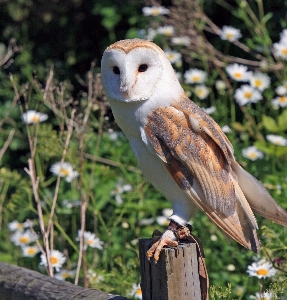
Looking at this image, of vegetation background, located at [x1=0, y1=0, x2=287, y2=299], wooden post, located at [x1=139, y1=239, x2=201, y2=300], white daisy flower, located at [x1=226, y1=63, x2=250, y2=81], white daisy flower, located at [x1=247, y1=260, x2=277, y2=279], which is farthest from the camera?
white daisy flower, located at [x1=226, y1=63, x2=250, y2=81]

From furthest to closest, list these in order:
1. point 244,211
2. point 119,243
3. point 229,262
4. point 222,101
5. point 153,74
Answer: point 222,101 → point 119,243 → point 229,262 → point 244,211 → point 153,74

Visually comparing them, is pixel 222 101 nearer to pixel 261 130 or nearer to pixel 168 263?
pixel 261 130

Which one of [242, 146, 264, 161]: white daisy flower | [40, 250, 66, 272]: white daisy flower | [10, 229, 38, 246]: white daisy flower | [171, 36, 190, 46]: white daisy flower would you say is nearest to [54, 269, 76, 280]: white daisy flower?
[40, 250, 66, 272]: white daisy flower

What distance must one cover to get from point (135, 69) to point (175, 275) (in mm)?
620

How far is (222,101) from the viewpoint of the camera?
4699 millimetres

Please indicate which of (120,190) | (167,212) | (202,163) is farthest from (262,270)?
(120,190)

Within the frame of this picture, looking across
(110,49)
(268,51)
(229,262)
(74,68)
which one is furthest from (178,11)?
(110,49)

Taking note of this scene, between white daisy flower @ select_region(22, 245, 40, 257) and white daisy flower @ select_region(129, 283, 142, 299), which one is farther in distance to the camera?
white daisy flower @ select_region(22, 245, 40, 257)

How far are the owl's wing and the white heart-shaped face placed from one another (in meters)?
0.09

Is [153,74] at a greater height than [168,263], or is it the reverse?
[153,74]

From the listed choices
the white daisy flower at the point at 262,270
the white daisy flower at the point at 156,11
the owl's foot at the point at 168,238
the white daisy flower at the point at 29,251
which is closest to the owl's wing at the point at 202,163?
the owl's foot at the point at 168,238

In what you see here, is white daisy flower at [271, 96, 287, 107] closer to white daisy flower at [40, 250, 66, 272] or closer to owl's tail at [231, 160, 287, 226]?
white daisy flower at [40, 250, 66, 272]

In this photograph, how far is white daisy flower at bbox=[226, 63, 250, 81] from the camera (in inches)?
168

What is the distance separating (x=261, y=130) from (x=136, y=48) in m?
2.53
